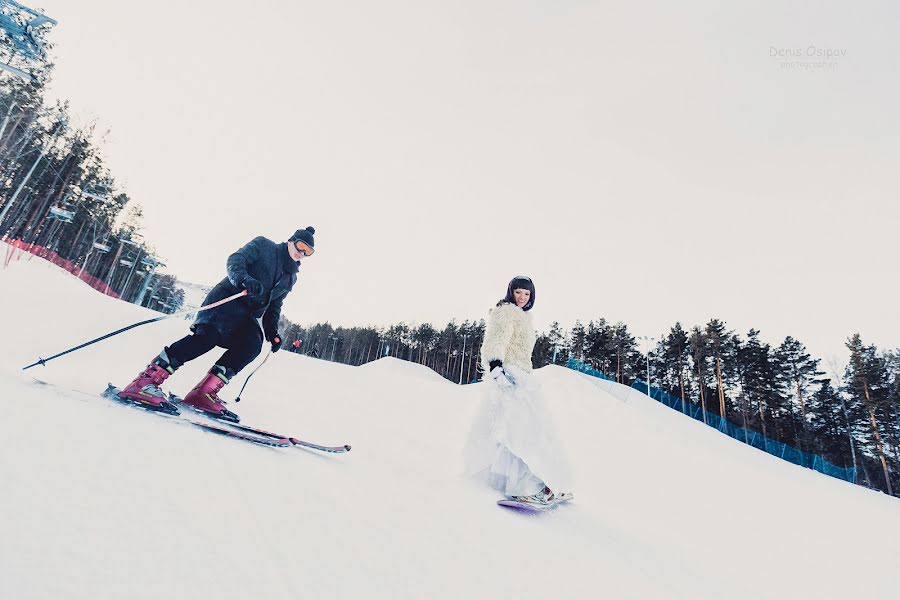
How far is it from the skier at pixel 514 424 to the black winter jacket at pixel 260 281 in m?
2.18

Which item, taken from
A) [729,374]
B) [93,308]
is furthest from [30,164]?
[729,374]

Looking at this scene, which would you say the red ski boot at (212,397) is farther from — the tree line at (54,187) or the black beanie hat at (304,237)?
the tree line at (54,187)

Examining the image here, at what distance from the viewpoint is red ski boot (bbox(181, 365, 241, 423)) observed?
3502 mm

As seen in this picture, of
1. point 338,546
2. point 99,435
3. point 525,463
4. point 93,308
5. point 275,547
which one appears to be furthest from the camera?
point 93,308

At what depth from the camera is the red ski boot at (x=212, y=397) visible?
3502mm

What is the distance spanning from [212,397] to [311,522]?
2.62 meters

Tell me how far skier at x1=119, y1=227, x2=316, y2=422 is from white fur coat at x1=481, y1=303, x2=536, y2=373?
6.70 ft

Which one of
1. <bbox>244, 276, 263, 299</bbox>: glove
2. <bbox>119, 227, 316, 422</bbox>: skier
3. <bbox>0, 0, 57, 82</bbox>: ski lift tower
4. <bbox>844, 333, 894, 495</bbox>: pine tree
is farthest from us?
<bbox>844, 333, 894, 495</bbox>: pine tree

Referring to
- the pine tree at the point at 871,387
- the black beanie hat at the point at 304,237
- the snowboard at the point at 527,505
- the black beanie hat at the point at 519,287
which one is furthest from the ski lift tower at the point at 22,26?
the pine tree at the point at 871,387

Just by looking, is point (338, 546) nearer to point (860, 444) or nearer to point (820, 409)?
point (820, 409)

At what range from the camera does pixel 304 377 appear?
9.31 metres

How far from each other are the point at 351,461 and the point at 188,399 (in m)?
1.72

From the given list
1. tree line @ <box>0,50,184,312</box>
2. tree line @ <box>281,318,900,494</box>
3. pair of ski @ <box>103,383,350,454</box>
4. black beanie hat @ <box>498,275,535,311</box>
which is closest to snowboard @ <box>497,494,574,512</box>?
pair of ski @ <box>103,383,350,454</box>

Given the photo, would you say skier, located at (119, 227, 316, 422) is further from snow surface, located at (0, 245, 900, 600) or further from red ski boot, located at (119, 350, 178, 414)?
snow surface, located at (0, 245, 900, 600)
